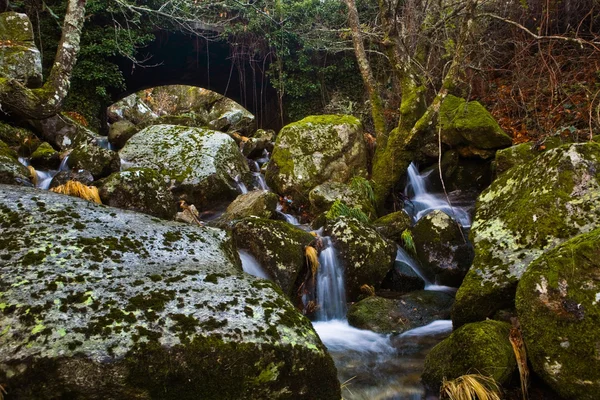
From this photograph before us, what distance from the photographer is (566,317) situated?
249cm

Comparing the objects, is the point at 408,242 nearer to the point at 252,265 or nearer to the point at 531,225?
the point at 531,225

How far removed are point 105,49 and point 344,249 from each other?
35.3 ft

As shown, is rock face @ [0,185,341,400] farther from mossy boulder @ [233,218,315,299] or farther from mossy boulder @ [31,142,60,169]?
mossy boulder @ [31,142,60,169]

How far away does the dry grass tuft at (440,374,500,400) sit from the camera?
8.38 feet

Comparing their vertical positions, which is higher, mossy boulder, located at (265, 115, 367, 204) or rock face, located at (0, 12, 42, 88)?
rock face, located at (0, 12, 42, 88)

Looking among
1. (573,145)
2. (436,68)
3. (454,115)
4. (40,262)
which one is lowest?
(40,262)

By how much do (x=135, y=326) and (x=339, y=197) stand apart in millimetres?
5302

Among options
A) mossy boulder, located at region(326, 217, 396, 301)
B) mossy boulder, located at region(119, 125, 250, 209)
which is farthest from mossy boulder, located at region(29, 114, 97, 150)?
mossy boulder, located at region(326, 217, 396, 301)

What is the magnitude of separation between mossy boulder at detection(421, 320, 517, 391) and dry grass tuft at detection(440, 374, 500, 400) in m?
0.05

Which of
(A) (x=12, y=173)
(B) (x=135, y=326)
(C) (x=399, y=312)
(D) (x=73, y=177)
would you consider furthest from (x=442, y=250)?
(A) (x=12, y=173)

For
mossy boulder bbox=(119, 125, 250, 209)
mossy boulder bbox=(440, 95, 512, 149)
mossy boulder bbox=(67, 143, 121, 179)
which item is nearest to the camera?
mossy boulder bbox=(67, 143, 121, 179)

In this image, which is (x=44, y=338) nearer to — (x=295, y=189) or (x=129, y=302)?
(x=129, y=302)

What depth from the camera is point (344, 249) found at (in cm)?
525

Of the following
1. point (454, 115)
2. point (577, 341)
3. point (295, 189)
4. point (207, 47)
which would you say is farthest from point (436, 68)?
point (577, 341)
